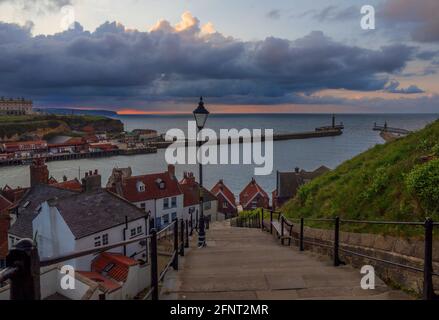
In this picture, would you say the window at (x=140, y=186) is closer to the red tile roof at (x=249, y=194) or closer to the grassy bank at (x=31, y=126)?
→ the red tile roof at (x=249, y=194)

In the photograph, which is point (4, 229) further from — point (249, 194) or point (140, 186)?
point (249, 194)

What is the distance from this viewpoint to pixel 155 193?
124ft

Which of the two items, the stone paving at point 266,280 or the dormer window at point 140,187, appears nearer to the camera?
the stone paving at point 266,280

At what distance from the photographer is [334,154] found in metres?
108

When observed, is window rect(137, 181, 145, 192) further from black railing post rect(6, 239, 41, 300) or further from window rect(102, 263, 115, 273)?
black railing post rect(6, 239, 41, 300)

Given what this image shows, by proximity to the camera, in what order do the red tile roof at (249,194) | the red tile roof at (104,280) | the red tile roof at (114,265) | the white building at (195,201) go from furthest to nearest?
the red tile roof at (249,194) < the white building at (195,201) < the red tile roof at (114,265) < the red tile roof at (104,280)

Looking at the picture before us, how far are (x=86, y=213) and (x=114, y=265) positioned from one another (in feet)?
16.2

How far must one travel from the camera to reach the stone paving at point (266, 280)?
17.6ft

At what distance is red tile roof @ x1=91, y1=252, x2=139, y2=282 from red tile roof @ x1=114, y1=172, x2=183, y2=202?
15390 millimetres

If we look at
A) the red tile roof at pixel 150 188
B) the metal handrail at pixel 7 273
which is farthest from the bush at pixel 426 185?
the red tile roof at pixel 150 188

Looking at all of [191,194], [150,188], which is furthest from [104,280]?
[191,194]

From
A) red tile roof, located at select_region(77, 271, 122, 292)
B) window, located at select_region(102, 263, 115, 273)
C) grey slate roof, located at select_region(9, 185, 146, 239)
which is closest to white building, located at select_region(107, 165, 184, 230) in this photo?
grey slate roof, located at select_region(9, 185, 146, 239)
